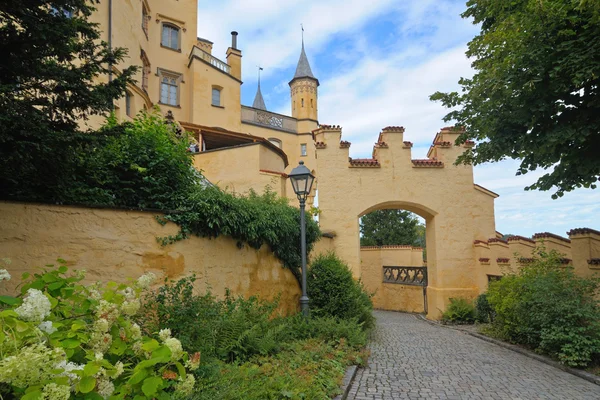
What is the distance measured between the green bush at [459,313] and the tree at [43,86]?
460 inches

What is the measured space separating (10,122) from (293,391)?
3.70 meters

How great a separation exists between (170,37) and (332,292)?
20571mm

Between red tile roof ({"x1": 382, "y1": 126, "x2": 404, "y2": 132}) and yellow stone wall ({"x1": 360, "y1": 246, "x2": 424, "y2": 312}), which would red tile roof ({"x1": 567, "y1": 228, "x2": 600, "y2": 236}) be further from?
yellow stone wall ({"x1": 360, "y1": 246, "x2": 424, "y2": 312})

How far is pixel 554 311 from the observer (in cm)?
648

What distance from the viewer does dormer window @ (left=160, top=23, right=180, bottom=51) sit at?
22156 mm

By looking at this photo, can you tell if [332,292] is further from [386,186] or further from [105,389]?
[105,389]

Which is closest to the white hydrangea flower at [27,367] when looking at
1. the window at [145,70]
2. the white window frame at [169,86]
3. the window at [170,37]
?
the window at [145,70]

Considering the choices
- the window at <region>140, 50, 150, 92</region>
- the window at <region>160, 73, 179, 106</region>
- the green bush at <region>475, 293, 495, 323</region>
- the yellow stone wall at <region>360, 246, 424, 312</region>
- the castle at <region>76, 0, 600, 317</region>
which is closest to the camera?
the green bush at <region>475, 293, 495, 323</region>

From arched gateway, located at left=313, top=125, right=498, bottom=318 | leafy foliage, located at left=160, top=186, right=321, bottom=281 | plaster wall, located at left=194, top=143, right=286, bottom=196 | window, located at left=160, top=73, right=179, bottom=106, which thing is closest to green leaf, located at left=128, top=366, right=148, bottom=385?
leafy foliage, located at left=160, top=186, right=321, bottom=281

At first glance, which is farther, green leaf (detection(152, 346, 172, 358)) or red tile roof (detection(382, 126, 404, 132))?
red tile roof (detection(382, 126, 404, 132))

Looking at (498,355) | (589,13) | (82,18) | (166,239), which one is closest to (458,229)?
(498,355)

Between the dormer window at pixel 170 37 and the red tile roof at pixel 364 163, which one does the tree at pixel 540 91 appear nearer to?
the red tile roof at pixel 364 163

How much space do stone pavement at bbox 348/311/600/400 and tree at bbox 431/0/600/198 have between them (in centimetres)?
357

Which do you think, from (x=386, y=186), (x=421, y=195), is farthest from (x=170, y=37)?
(x=421, y=195)
